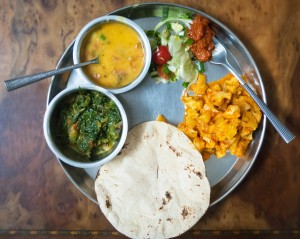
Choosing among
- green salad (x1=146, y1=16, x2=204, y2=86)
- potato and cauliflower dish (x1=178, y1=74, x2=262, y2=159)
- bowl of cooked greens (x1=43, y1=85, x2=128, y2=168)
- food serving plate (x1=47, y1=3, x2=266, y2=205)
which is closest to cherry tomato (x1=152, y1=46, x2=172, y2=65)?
green salad (x1=146, y1=16, x2=204, y2=86)

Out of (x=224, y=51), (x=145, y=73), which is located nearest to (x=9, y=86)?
(x=145, y=73)

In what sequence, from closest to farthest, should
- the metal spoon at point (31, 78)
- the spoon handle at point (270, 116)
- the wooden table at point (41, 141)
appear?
1. the metal spoon at point (31, 78)
2. the spoon handle at point (270, 116)
3. the wooden table at point (41, 141)

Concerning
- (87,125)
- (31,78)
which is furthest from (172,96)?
(31,78)

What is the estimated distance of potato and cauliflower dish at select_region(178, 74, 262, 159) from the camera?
210 centimetres

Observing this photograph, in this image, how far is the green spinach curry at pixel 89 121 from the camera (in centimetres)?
205

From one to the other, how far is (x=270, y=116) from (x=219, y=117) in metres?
0.29

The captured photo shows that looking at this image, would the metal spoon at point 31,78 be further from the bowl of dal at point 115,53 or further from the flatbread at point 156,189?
the flatbread at point 156,189

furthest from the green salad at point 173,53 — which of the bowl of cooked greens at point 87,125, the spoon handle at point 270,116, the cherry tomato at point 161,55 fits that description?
the bowl of cooked greens at point 87,125

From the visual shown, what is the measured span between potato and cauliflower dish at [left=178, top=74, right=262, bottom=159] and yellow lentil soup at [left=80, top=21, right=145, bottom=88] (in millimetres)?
371

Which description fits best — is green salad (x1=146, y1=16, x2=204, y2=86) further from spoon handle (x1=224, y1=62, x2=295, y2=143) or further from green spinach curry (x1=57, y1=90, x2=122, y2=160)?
green spinach curry (x1=57, y1=90, x2=122, y2=160)

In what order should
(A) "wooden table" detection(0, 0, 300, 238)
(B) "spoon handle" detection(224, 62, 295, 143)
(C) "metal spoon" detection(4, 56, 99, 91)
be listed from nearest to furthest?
(C) "metal spoon" detection(4, 56, 99, 91) → (B) "spoon handle" detection(224, 62, 295, 143) → (A) "wooden table" detection(0, 0, 300, 238)

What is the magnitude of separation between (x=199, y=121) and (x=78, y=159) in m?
0.74

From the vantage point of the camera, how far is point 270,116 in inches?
82.0

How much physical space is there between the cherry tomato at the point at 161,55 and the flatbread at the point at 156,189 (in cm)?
37
